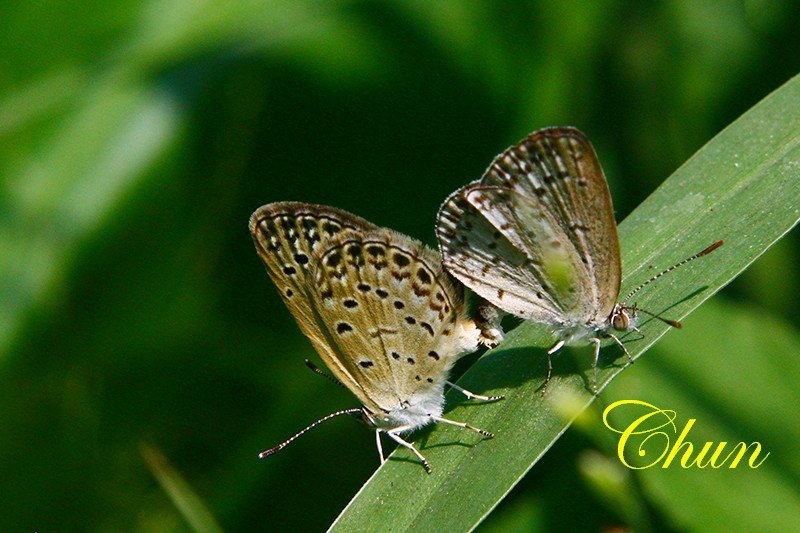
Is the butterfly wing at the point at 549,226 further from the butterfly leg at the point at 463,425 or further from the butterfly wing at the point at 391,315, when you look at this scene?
the butterfly leg at the point at 463,425

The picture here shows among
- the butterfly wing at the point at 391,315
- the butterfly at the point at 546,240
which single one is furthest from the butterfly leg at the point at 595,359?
the butterfly wing at the point at 391,315

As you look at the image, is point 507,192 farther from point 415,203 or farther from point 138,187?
point 138,187

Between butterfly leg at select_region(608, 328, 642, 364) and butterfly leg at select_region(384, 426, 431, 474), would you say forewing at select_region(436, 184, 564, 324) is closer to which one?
butterfly leg at select_region(608, 328, 642, 364)

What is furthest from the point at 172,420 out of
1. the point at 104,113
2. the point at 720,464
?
the point at 720,464

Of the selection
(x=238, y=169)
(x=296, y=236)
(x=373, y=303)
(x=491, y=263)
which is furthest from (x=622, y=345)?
(x=238, y=169)

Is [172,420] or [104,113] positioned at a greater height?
[104,113]

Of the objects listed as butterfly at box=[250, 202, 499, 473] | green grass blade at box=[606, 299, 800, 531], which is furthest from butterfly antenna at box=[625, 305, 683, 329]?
butterfly at box=[250, 202, 499, 473]

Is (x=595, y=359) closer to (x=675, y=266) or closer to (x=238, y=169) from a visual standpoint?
(x=675, y=266)

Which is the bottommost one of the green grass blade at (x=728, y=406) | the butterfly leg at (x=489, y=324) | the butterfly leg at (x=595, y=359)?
the green grass blade at (x=728, y=406)
